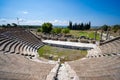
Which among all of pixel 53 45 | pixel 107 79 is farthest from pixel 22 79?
pixel 53 45

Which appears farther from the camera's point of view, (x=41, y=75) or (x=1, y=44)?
(x=1, y=44)

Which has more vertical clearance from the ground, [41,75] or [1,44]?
[1,44]

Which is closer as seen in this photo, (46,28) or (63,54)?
(63,54)

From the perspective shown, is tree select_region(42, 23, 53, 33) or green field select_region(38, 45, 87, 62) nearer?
green field select_region(38, 45, 87, 62)

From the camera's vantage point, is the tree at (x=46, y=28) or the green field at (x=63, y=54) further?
the tree at (x=46, y=28)

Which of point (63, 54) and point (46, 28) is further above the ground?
point (46, 28)

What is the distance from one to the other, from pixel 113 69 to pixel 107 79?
1.91 m

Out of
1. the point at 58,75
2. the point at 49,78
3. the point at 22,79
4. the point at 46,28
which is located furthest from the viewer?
the point at 46,28

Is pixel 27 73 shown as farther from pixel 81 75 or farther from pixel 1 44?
pixel 1 44

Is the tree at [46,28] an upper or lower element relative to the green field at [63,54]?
upper

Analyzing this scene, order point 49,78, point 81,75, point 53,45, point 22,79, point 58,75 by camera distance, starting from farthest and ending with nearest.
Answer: point 53,45 < point 58,75 < point 81,75 < point 49,78 < point 22,79

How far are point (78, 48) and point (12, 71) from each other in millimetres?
14614

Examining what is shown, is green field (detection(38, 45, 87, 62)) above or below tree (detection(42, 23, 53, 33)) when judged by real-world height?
below

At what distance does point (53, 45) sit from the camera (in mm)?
24125
